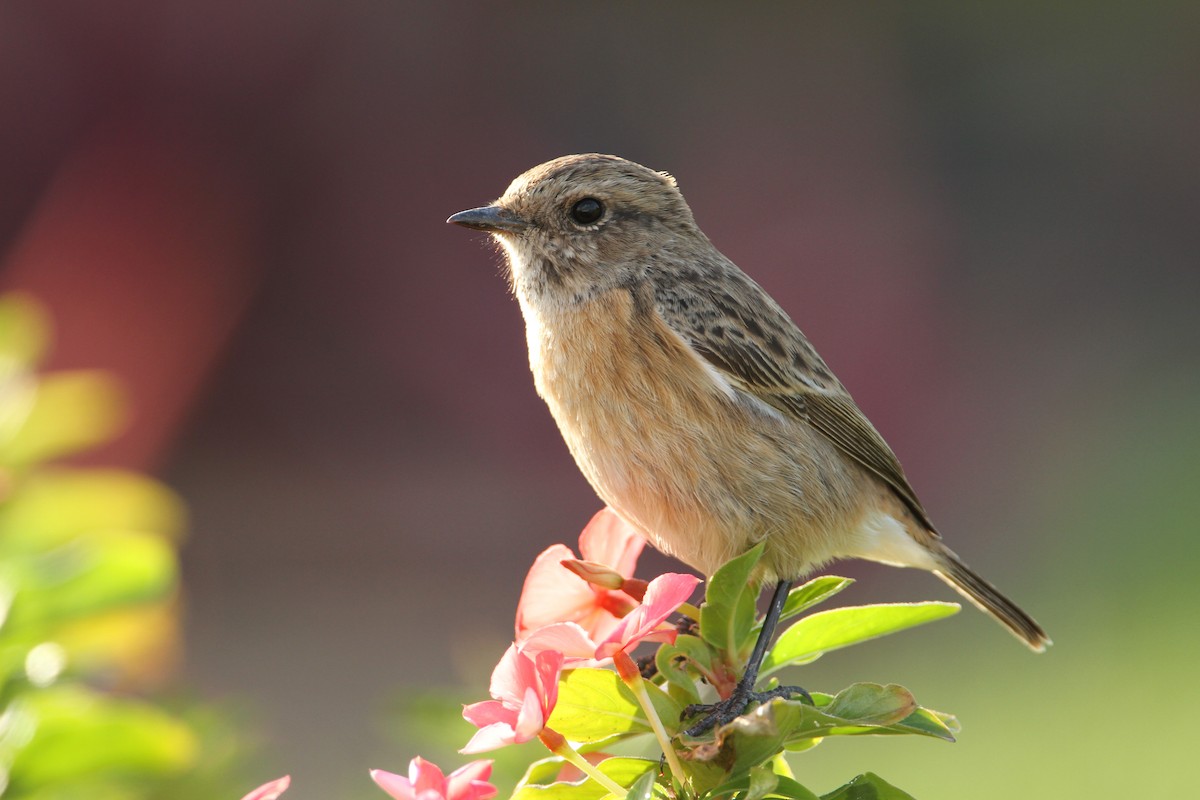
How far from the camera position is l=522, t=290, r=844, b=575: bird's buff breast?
9.07 feet

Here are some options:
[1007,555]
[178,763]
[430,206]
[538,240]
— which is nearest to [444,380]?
[430,206]

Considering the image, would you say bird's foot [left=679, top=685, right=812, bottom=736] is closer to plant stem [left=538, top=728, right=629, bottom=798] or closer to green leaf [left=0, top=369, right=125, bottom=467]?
plant stem [left=538, top=728, right=629, bottom=798]

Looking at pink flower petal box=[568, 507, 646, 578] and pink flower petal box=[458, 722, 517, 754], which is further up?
pink flower petal box=[568, 507, 646, 578]

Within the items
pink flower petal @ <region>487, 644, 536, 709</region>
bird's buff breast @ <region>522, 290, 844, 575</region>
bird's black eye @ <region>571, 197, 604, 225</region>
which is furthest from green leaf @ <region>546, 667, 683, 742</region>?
bird's black eye @ <region>571, 197, 604, 225</region>

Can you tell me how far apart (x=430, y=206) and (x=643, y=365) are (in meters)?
7.17

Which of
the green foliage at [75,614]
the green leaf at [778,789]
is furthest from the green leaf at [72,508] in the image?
the green leaf at [778,789]

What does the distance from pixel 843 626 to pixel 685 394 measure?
1062mm

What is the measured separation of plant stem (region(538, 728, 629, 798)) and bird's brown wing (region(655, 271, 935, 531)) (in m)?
1.53

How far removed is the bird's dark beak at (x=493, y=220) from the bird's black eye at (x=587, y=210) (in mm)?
131

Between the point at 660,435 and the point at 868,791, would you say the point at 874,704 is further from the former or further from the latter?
the point at 660,435

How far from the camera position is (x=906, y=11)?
11.8 meters

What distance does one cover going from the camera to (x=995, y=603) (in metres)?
3.41

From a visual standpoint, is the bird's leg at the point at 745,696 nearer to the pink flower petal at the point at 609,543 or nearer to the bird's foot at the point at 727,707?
the bird's foot at the point at 727,707

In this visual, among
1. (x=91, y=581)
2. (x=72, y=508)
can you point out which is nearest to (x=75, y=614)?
(x=91, y=581)
